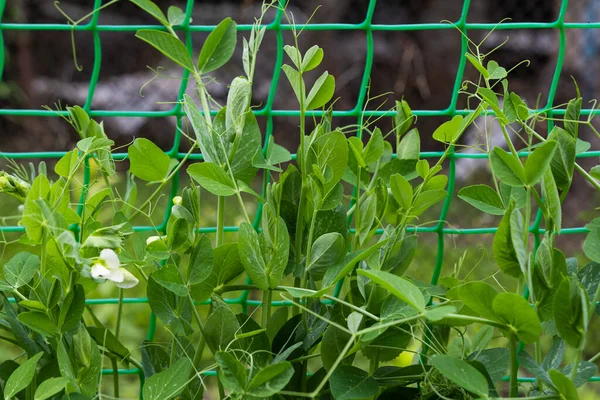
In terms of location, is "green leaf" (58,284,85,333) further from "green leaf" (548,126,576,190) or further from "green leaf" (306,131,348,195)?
"green leaf" (548,126,576,190)

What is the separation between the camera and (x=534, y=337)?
484mm

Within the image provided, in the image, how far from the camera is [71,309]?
0.54 m

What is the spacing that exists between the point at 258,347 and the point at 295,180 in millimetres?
136

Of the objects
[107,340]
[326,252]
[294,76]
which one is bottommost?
[107,340]

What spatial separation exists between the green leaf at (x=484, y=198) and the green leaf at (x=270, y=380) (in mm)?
212

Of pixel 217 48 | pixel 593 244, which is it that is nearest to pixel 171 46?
pixel 217 48

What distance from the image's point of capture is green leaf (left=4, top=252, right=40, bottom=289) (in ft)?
1.84

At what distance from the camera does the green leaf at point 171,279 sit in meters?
0.54

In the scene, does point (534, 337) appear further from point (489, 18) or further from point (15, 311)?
point (489, 18)

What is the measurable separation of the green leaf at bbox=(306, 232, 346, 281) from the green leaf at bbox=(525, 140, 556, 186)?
142 millimetres

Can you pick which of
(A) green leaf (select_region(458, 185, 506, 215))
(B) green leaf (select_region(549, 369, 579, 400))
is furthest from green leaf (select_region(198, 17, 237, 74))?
(B) green leaf (select_region(549, 369, 579, 400))

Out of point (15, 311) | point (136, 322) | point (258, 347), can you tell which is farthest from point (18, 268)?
point (136, 322)

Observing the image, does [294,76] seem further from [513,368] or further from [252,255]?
[513,368]

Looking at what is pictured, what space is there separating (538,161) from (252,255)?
0.21 metres
